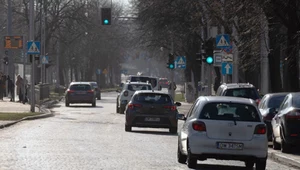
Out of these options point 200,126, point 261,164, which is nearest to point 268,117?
point 261,164

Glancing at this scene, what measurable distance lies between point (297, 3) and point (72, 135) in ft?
26.4

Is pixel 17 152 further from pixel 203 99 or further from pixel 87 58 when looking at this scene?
pixel 87 58

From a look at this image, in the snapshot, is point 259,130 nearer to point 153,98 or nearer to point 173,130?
point 173,130

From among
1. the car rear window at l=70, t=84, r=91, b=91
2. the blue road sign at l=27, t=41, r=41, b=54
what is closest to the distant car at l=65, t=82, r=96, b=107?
the car rear window at l=70, t=84, r=91, b=91

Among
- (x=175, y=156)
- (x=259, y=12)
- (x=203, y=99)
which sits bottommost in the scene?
(x=175, y=156)

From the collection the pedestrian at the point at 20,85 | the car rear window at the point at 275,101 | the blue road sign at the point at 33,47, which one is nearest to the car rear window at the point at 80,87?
the pedestrian at the point at 20,85

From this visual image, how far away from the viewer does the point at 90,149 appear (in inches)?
842

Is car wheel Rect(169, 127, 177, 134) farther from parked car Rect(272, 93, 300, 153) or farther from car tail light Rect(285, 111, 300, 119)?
car tail light Rect(285, 111, 300, 119)

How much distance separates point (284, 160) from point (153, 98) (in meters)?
10.9

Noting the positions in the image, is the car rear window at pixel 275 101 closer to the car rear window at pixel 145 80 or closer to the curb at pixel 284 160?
the curb at pixel 284 160

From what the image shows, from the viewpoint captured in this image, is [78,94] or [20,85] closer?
[78,94]

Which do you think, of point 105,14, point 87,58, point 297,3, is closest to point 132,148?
point 297,3

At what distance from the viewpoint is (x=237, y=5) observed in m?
30.3

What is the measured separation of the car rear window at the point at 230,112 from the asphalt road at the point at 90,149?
108 cm
